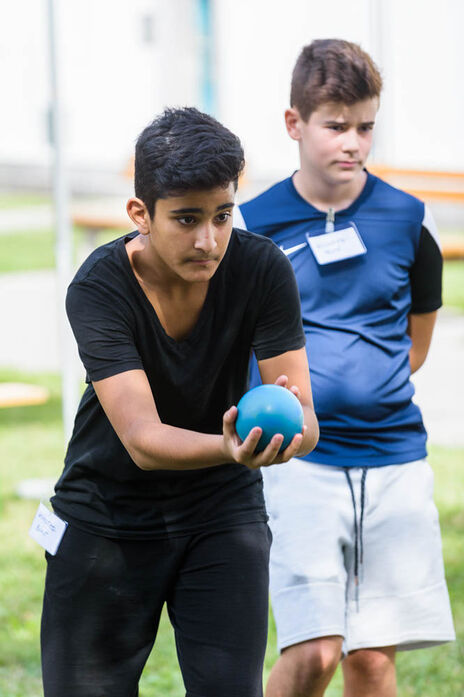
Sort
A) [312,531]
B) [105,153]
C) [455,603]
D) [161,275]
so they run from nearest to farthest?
[161,275] → [312,531] → [455,603] → [105,153]

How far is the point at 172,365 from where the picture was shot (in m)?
2.76

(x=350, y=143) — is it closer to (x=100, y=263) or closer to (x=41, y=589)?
(x=100, y=263)

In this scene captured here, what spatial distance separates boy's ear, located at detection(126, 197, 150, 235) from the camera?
2.71 m

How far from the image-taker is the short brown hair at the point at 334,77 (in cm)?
360

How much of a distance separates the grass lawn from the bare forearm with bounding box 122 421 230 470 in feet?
6.68

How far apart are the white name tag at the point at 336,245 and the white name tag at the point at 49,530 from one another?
1.16 m

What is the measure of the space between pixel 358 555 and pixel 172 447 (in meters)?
1.18

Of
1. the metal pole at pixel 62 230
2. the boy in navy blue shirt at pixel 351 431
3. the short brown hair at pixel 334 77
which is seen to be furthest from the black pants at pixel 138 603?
the metal pole at pixel 62 230

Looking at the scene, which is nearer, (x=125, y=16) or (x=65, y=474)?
(x=65, y=474)

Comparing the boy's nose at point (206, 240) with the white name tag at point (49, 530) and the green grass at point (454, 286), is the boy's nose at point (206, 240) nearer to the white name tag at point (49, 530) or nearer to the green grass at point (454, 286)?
the white name tag at point (49, 530)

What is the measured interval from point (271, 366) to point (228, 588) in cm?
57

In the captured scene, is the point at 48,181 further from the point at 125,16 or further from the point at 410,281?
the point at 410,281

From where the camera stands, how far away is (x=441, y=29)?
1666cm

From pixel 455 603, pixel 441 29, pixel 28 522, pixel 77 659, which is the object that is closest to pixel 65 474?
pixel 77 659
